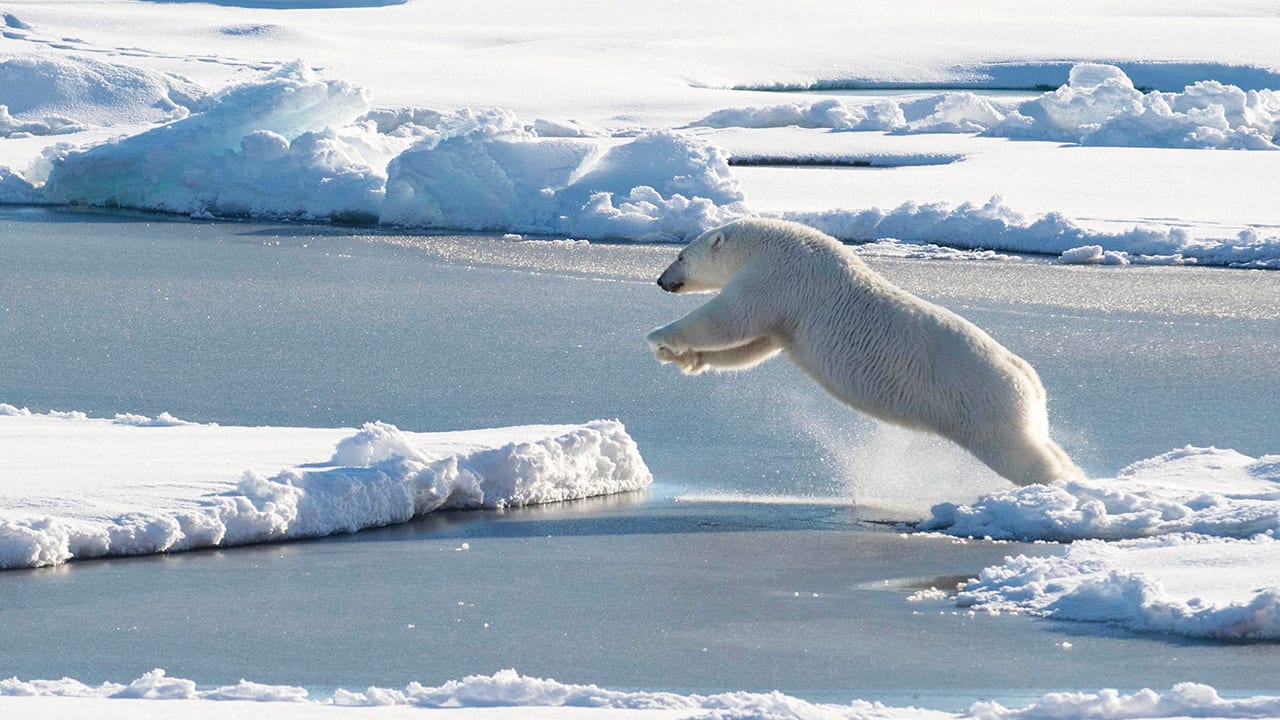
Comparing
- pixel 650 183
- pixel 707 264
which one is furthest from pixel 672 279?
pixel 650 183

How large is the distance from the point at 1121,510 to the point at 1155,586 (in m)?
1.17

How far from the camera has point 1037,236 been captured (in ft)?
50.5

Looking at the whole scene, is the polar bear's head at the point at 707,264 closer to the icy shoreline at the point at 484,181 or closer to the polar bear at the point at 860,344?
the polar bear at the point at 860,344

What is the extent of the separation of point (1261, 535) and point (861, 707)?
2.20m

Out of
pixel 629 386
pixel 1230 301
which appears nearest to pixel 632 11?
pixel 1230 301

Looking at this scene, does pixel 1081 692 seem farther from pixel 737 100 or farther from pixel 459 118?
pixel 737 100

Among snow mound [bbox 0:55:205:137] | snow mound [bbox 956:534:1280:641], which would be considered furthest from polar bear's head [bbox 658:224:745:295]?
snow mound [bbox 0:55:205:137]

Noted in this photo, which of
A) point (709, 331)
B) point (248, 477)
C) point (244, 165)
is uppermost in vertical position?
point (709, 331)

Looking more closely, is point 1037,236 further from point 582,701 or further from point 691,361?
point 582,701

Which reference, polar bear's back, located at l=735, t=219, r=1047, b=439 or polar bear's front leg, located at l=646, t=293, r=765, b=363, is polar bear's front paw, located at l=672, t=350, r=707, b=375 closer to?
polar bear's front leg, located at l=646, t=293, r=765, b=363

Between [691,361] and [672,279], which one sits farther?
[672,279]

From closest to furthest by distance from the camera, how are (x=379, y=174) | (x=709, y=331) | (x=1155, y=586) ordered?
(x=1155, y=586) < (x=709, y=331) < (x=379, y=174)

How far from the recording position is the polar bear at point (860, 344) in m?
6.61

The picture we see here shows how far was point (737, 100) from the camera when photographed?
28531 mm
